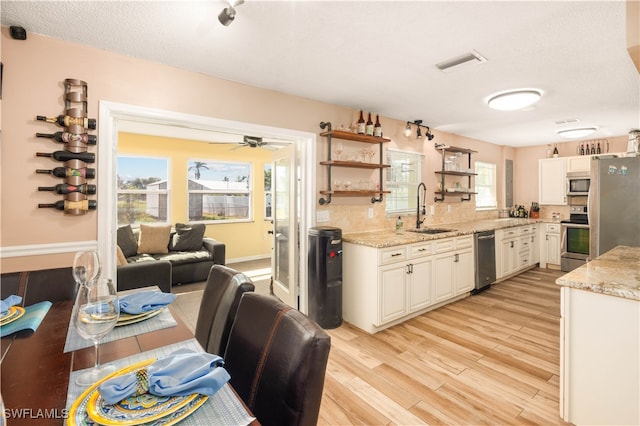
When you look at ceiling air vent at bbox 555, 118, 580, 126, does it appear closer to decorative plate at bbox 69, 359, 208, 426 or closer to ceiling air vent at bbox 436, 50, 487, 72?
ceiling air vent at bbox 436, 50, 487, 72

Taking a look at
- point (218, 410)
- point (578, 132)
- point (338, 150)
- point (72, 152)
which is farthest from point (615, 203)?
point (72, 152)

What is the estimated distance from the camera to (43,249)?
2.06m

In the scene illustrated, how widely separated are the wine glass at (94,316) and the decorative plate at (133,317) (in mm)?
362

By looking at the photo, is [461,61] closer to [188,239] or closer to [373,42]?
[373,42]

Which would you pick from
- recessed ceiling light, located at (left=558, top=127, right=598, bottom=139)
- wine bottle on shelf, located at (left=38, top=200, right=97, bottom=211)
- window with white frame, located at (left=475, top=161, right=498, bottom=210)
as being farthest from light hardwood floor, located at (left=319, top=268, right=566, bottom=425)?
recessed ceiling light, located at (left=558, top=127, right=598, bottom=139)

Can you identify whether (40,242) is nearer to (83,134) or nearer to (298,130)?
(83,134)

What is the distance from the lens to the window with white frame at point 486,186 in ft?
19.2

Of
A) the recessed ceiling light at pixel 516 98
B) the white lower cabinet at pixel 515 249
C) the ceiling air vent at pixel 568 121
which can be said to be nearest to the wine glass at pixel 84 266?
the recessed ceiling light at pixel 516 98

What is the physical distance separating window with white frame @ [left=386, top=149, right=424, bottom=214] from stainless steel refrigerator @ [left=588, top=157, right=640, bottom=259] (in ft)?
6.61

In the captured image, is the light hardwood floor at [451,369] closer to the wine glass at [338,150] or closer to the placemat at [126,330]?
the placemat at [126,330]

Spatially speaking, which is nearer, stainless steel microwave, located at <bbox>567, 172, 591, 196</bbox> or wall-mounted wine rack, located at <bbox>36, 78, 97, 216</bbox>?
wall-mounted wine rack, located at <bbox>36, 78, 97, 216</bbox>

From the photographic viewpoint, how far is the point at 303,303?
3.36 m

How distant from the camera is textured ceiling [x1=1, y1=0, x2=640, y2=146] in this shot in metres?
1.77

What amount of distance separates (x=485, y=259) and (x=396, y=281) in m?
1.81
